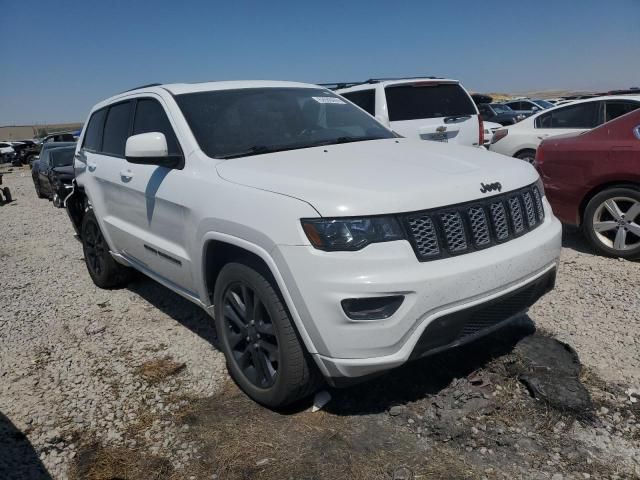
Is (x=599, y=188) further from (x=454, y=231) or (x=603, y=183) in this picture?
(x=454, y=231)

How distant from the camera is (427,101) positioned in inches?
308

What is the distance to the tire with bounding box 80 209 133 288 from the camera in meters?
4.91

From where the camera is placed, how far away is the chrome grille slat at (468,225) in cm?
239

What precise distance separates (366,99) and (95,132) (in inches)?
165

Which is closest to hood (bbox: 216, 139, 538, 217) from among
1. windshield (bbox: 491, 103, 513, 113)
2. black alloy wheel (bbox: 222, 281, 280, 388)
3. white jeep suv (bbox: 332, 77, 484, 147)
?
black alloy wheel (bbox: 222, 281, 280, 388)

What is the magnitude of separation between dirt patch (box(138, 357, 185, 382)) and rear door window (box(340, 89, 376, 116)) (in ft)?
16.9

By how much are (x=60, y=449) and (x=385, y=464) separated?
66.5 inches

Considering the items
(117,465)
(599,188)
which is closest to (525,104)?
(599,188)

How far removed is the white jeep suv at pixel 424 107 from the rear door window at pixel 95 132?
3.86m

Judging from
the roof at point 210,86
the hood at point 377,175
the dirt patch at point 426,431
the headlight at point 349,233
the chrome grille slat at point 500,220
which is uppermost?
the roof at point 210,86

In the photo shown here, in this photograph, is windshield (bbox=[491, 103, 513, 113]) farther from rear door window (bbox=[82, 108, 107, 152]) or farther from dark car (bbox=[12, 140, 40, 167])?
dark car (bbox=[12, 140, 40, 167])

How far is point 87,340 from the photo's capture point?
13.4 ft

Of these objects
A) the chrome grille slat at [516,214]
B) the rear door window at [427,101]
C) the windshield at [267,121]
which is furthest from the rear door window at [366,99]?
the chrome grille slat at [516,214]

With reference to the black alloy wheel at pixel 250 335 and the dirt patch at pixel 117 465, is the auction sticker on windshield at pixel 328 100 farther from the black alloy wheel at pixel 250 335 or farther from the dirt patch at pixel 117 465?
the dirt patch at pixel 117 465
